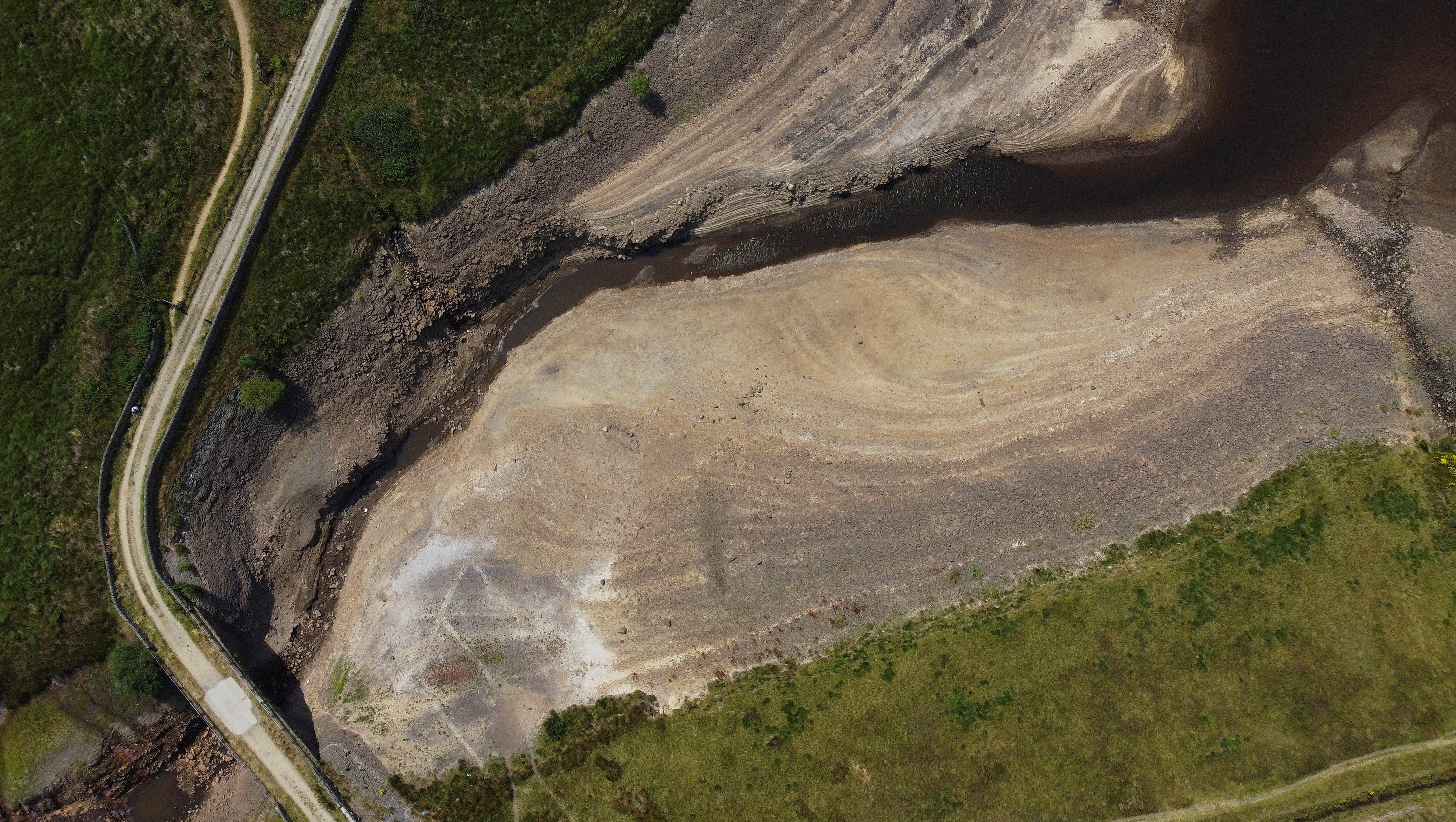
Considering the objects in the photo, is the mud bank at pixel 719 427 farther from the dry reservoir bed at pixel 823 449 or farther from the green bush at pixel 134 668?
the green bush at pixel 134 668

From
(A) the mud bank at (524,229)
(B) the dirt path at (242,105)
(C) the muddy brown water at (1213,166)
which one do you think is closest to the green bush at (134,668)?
(A) the mud bank at (524,229)

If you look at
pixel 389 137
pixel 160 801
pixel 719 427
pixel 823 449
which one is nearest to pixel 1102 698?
pixel 823 449

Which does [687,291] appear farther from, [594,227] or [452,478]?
[452,478]

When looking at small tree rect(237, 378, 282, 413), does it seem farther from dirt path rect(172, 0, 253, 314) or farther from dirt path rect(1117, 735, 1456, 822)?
dirt path rect(1117, 735, 1456, 822)

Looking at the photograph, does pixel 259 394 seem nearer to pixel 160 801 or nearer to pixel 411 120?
pixel 411 120

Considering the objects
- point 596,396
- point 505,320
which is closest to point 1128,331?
point 596,396
